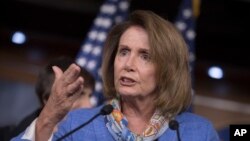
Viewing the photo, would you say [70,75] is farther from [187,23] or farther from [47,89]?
[187,23]

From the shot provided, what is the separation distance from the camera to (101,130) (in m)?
1.80

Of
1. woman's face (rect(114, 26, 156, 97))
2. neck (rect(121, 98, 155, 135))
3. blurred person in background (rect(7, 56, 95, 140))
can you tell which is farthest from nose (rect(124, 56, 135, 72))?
blurred person in background (rect(7, 56, 95, 140))

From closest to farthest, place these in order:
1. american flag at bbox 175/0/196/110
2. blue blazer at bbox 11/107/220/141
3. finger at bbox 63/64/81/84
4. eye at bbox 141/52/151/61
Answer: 1. finger at bbox 63/64/81/84
2. blue blazer at bbox 11/107/220/141
3. eye at bbox 141/52/151/61
4. american flag at bbox 175/0/196/110

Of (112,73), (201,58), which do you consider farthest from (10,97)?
(112,73)

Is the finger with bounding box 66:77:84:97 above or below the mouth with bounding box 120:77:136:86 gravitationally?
above

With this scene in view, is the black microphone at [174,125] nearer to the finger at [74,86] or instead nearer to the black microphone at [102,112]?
the black microphone at [102,112]

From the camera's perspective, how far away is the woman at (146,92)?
1791 millimetres

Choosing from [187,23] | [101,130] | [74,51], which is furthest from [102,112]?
[74,51]

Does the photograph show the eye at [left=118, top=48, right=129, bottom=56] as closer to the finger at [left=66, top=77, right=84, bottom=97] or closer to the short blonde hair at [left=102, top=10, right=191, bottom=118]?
the short blonde hair at [left=102, top=10, right=191, bottom=118]

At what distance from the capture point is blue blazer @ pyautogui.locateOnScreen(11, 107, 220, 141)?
5.78 ft

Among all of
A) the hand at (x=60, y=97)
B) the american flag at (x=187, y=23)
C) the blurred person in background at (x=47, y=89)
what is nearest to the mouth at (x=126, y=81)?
the hand at (x=60, y=97)

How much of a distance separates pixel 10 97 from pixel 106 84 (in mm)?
Result: 4105

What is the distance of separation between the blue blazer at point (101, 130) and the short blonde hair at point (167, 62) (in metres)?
0.07

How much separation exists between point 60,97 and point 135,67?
0.35m
